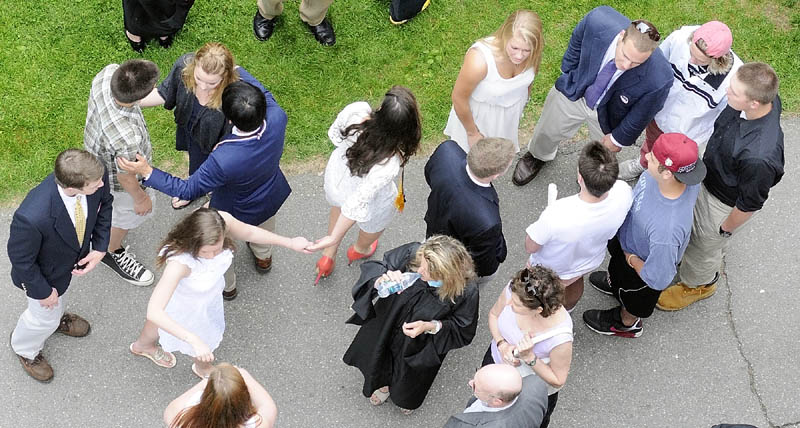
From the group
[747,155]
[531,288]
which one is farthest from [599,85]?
[531,288]

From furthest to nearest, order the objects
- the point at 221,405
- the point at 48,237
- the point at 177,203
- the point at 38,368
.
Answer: the point at 177,203
the point at 38,368
the point at 48,237
the point at 221,405

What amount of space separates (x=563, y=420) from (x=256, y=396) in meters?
2.26

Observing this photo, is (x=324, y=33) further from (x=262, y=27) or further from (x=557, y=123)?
(x=557, y=123)

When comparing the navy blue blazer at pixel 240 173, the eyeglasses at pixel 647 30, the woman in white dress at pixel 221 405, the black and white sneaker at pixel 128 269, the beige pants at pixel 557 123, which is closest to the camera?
the woman in white dress at pixel 221 405

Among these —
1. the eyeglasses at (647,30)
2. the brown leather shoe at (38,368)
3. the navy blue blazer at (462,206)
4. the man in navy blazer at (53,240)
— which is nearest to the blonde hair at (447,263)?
the navy blue blazer at (462,206)

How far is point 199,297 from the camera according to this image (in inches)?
178

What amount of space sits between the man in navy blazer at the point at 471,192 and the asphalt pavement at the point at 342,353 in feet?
3.88

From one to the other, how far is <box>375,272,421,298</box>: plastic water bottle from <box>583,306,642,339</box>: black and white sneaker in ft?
6.34

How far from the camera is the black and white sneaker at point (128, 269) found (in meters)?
5.60

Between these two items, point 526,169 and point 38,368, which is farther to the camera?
point 526,169

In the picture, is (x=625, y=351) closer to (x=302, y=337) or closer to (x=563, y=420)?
(x=563, y=420)

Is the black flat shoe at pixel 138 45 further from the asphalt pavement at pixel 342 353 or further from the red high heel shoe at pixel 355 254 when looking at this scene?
the red high heel shoe at pixel 355 254

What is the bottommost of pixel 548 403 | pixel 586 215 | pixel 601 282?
pixel 601 282

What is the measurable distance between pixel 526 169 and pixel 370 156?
6.92 feet
